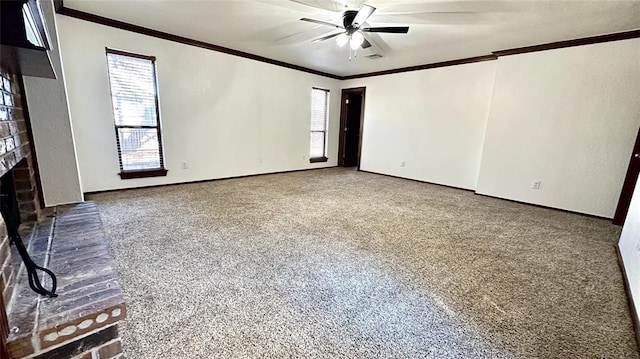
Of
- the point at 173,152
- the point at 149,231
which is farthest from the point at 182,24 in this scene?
the point at 149,231

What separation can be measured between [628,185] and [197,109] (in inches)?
242

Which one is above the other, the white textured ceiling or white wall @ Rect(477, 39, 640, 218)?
the white textured ceiling

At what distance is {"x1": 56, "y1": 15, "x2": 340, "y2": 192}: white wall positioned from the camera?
345 centimetres

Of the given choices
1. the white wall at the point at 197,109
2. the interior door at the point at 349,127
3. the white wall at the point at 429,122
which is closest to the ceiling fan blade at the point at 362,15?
the white wall at the point at 197,109

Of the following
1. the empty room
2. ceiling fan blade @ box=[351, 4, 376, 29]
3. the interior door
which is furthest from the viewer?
the interior door

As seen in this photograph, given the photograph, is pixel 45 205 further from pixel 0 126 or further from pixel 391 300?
pixel 391 300

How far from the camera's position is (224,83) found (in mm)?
4656

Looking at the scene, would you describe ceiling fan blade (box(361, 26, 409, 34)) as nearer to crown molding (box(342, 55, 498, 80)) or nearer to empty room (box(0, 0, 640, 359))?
empty room (box(0, 0, 640, 359))

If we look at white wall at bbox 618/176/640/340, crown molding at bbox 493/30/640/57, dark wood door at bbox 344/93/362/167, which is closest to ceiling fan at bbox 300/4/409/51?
crown molding at bbox 493/30/640/57

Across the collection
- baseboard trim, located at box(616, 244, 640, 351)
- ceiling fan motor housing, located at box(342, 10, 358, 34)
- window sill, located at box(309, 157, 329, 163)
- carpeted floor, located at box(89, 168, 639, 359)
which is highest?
ceiling fan motor housing, located at box(342, 10, 358, 34)

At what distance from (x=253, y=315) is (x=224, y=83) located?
4.22 meters

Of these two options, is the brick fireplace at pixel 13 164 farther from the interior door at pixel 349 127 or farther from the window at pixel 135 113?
the interior door at pixel 349 127

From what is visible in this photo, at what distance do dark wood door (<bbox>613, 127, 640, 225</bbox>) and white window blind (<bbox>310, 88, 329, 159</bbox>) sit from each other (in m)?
5.22

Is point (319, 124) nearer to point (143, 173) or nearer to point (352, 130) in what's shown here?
point (352, 130)
